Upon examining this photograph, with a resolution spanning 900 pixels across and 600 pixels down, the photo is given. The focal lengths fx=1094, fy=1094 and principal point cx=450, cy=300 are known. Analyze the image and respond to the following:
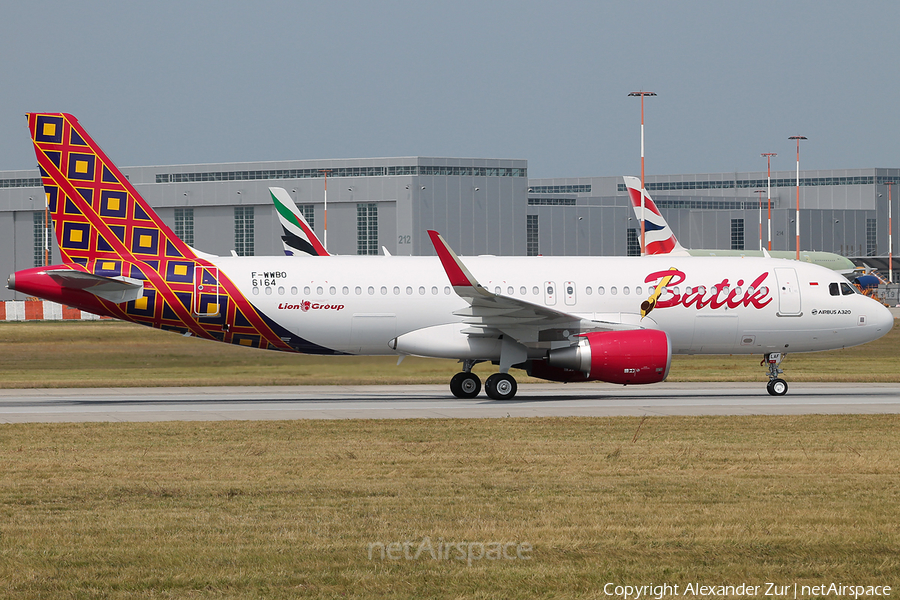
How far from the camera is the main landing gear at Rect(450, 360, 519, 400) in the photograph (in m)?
26.7

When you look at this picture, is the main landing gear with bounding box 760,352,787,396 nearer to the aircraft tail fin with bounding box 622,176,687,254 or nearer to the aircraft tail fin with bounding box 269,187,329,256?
the aircraft tail fin with bounding box 269,187,329,256

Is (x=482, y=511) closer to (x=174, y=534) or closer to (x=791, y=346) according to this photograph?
(x=174, y=534)

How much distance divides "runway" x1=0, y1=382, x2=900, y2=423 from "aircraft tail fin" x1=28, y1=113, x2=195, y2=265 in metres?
3.68

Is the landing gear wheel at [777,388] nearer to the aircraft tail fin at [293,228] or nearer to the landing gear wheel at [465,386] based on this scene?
the landing gear wheel at [465,386]

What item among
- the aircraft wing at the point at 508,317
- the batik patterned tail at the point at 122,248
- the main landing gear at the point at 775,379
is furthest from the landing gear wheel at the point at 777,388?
the batik patterned tail at the point at 122,248

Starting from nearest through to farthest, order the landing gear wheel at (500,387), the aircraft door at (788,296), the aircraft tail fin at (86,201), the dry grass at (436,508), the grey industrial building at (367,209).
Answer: the dry grass at (436,508)
the aircraft tail fin at (86,201)
the landing gear wheel at (500,387)
the aircraft door at (788,296)
the grey industrial building at (367,209)

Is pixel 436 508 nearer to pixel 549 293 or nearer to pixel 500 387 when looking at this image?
pixel 500 387

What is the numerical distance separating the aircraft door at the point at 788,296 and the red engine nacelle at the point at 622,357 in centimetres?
452

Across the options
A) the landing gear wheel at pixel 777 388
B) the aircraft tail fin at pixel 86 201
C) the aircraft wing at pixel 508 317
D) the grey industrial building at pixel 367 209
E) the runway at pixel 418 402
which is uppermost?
the grey industrial building at pixel 367 209

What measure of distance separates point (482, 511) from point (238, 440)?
7.59 m

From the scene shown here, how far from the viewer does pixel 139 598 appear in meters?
8.14

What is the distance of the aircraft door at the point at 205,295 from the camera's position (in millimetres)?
26078

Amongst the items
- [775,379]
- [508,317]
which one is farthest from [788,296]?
[508,317]

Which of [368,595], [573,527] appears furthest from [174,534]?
[573,527]
